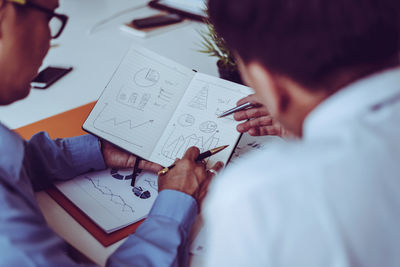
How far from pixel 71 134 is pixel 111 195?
30 cm

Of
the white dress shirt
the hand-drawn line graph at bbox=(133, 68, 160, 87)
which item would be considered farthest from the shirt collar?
the hand-drawn line graph at bbox=(133, 68, 160, 87)

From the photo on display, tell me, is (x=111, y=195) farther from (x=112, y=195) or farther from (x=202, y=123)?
(x=202, y=123)

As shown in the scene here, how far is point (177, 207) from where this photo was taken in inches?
29.0

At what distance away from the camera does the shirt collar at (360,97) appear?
0.43 m

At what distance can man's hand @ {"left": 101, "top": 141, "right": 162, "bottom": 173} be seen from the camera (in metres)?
0.90

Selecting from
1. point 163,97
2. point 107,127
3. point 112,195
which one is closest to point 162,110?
point 163,97

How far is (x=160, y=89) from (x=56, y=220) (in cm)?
41

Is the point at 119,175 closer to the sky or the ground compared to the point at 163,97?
closer to the ground

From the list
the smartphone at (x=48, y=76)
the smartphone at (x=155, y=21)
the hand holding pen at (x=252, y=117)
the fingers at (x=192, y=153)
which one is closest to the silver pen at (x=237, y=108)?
the hand holding pen at (x=252, y=117)

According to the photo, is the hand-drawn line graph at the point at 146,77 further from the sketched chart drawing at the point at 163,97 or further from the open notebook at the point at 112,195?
the open notebook at the point at 112,195

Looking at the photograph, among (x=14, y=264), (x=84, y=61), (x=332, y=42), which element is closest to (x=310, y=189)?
(x=332, y=42)

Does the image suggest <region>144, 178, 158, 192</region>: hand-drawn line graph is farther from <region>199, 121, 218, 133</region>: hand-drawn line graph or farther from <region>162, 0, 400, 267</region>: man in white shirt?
<region>162, 0, 400, 267</region>: man in white shirt

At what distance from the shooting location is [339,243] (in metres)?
0.40

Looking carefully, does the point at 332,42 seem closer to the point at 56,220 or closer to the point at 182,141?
the point at 182,141
